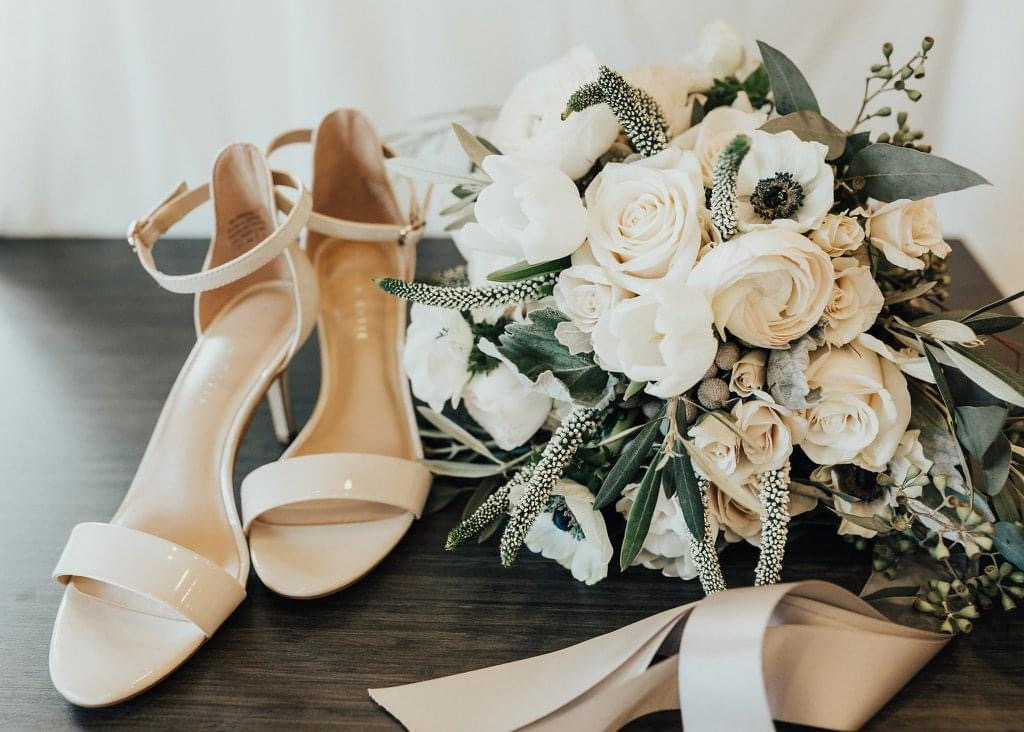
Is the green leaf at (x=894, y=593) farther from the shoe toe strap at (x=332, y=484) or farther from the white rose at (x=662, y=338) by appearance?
the shoe toe strap at (x=332, y=484)

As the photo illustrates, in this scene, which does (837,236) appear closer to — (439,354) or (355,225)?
(439,354)

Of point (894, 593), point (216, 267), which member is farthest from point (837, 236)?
point (216, 267)

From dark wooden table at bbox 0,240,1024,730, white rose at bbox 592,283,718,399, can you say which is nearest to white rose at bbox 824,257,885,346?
white rose at bbox 592,283,718,399

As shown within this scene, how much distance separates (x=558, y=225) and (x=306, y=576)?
329mm

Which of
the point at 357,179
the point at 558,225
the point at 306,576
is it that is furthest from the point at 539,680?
the point at 357,179

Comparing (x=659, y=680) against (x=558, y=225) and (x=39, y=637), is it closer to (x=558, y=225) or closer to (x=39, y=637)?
(x=558, y=225)

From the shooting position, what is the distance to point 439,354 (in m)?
0.66

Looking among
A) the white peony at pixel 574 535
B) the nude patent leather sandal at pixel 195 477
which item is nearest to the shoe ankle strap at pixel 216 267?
the nude patent leather sandal at pixel 195 477

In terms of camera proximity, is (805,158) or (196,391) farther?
(196,391)

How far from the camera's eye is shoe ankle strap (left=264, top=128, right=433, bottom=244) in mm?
806

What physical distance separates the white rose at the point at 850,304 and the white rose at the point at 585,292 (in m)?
0.14

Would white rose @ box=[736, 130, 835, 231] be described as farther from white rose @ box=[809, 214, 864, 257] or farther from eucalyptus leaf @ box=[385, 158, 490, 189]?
eucalyptus leaf @ box=[385, 158, 490, 189]

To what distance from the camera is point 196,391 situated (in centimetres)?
80

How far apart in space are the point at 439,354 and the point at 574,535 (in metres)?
0.18
